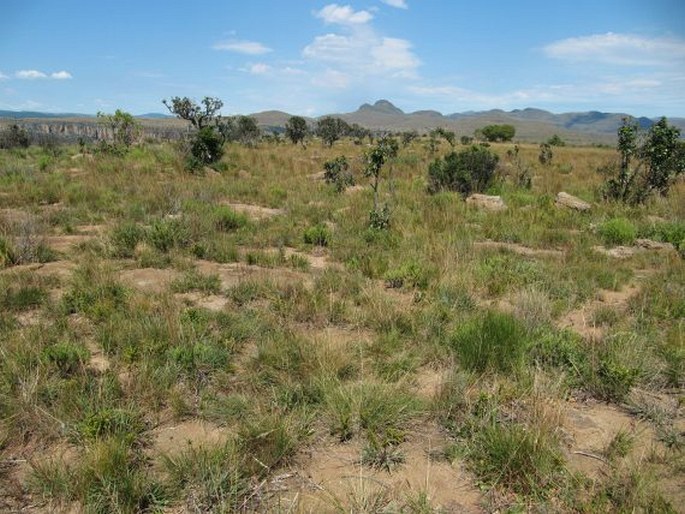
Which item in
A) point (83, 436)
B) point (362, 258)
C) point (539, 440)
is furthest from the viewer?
point (362, 258)

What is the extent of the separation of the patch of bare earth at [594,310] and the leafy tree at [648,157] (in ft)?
21.3

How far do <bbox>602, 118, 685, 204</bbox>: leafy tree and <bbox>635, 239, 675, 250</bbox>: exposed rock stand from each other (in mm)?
3647

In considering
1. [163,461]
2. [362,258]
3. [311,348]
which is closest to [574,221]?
[362,258]

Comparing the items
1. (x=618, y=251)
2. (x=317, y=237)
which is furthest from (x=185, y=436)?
(x=618, y=251)

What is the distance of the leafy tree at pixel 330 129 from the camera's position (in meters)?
33.1

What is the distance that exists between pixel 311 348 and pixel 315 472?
1.19m

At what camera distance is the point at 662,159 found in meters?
11.4

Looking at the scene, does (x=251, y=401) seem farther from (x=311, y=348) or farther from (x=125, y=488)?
(x=125, y=488)

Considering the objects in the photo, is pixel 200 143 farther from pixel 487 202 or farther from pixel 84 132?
pixel 84 132

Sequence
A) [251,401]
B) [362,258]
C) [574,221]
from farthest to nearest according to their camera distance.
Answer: [574,221] → [362,258] → [251,401]

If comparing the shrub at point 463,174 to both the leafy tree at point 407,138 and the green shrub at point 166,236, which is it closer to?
the green shrub at point 166,236

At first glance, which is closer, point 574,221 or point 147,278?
point 147,278

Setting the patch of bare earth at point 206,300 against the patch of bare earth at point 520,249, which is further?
the patch of bare earth at point 520,249

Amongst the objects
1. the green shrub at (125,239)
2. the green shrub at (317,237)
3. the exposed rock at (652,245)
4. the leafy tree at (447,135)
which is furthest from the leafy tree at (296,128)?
the exposed rock at (652,245)
